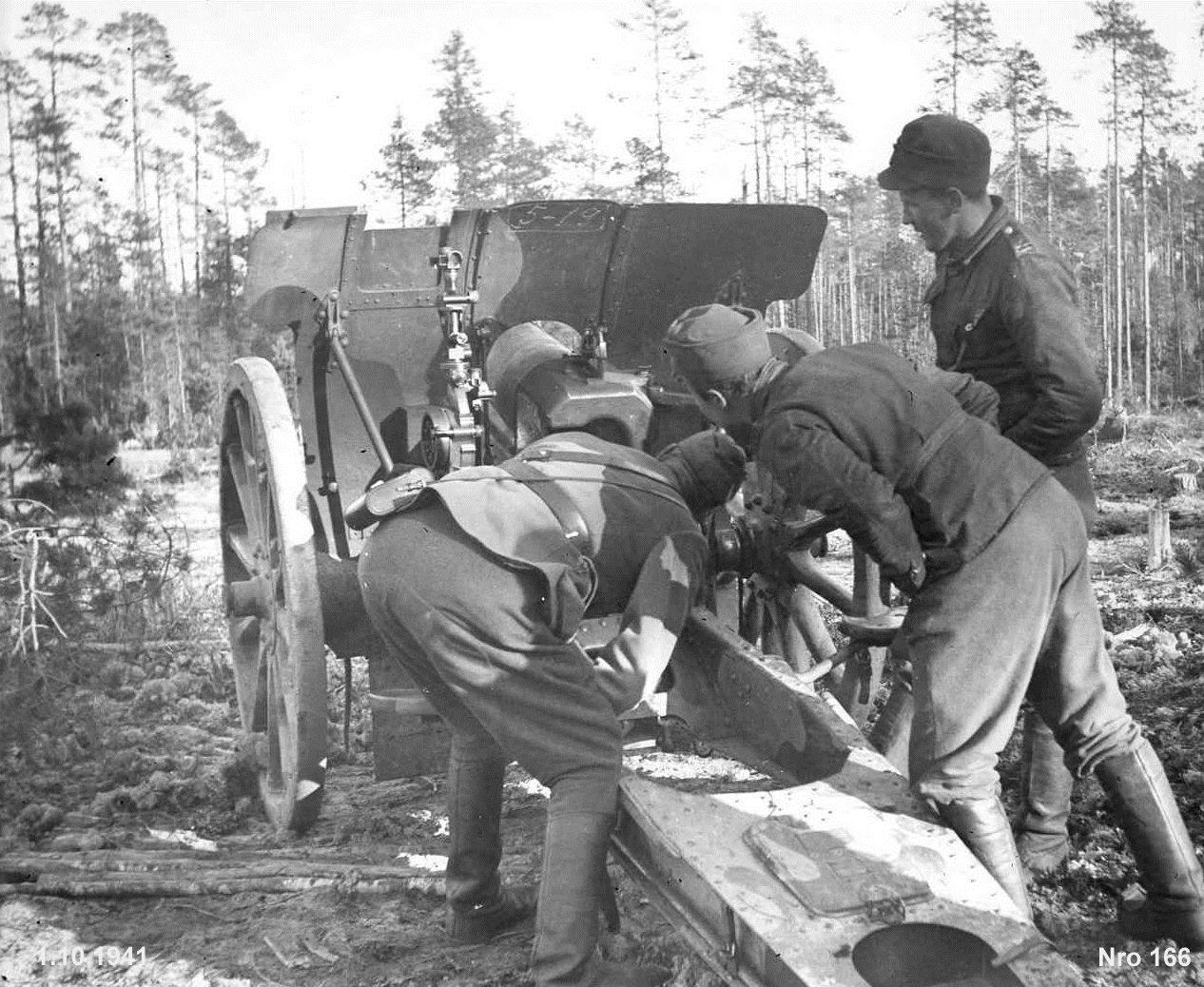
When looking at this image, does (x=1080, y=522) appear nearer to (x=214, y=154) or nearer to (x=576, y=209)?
(x=576, y=209)

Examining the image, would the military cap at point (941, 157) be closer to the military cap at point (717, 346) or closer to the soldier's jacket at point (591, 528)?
the military cap at point (717, 346)

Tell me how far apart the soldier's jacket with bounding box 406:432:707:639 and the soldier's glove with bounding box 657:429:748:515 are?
232 millimetres

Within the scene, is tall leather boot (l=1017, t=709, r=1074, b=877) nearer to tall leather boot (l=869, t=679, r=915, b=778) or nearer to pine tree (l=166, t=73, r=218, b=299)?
tall leather boot (l=869, t=679, r=915, b=778)

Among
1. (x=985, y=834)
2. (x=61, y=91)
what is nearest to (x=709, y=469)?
(x=985, y=834)

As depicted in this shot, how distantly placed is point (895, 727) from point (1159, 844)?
3.15 ft

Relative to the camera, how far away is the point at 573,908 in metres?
2.85

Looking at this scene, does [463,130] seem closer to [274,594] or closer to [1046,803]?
[274,594]

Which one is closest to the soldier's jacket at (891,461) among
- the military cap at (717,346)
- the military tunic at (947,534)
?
the military tunic at (947,534)

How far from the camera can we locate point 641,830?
2.89 m

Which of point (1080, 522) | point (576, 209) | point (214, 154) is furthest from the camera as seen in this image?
point (214, 154)

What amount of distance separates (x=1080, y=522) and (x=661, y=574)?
1.01m

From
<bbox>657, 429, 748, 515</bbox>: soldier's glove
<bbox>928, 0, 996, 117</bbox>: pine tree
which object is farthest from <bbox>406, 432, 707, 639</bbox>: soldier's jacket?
<bbox>928, 0, 996, 117</bbox>: pine tree

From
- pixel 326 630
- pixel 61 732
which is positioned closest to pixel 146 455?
pixel 61 732

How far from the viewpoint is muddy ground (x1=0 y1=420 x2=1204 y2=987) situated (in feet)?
11.1
